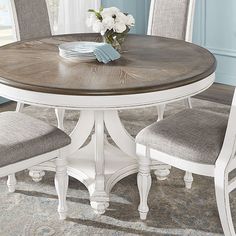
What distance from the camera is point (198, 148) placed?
2.12 m

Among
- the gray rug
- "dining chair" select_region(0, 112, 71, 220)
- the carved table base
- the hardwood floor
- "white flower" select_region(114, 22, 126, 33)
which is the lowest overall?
the hardwood floor

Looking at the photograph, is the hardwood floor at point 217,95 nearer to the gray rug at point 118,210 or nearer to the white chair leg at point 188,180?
the gray rug at point 118,210

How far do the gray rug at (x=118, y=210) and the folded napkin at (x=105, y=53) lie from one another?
0.74m

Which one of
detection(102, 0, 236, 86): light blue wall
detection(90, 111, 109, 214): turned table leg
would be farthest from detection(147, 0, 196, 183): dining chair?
detection(102, 0, 236, 86): light blue wall

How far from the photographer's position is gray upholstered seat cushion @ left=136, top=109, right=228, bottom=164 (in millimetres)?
2113

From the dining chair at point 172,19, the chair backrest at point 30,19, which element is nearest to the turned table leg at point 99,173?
the dining chair at point 172,19

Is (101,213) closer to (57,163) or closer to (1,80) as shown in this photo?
(57,163)

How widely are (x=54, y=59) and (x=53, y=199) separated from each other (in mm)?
721

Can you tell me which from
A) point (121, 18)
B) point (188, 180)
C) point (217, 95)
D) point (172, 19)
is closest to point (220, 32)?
point (217, 95)

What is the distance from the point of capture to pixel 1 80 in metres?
2.19

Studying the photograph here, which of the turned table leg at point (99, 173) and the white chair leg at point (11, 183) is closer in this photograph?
the turned table leg at point (99, 173)

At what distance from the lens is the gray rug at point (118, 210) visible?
2.36 m

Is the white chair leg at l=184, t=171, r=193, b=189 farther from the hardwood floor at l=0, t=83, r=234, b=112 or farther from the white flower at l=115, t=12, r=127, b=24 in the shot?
the hardwood floor at l=0, t=83, r=234, b=112

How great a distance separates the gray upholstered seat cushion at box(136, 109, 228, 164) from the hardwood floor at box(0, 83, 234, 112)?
181 cm
